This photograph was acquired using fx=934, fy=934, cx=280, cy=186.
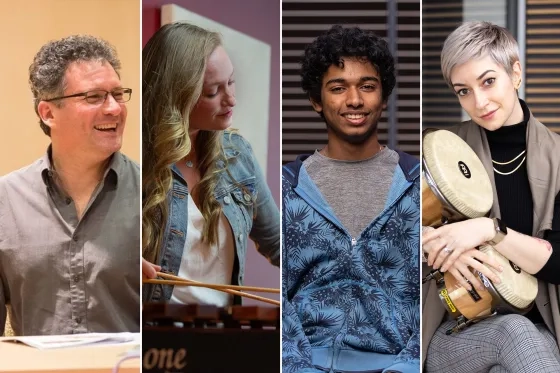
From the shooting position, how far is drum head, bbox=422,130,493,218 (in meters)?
4.37

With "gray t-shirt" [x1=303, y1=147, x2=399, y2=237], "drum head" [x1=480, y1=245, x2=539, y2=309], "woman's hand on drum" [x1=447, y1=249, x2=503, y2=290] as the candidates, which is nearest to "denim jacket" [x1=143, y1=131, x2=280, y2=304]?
"gray t-shirt" [x1=303, y1=147, x2=399, y2=237]

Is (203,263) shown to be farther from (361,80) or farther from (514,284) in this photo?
(514,284)

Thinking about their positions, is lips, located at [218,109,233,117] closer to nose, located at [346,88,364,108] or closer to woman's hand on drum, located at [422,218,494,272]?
nose, located at [346,88,364,108]

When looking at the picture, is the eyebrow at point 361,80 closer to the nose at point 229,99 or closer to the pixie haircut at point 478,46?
the pixie haircut at point 478,46

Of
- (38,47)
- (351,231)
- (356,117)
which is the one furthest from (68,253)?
(356,117)

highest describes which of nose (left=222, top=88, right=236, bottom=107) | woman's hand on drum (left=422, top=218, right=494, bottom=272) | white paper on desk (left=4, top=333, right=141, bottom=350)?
nose (left=222, top=88, right=236, bottom=107)

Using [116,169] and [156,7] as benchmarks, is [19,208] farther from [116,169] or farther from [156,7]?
[156,7]

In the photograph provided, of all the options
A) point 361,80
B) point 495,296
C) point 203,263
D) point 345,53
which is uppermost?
point 345,53

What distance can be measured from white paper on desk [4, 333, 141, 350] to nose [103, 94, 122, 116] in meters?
1.11

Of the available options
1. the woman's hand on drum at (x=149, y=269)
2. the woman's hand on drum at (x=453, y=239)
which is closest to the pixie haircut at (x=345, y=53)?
the woman's hand on drum at (x=453, y=239)

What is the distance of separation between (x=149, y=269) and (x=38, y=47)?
1239mm

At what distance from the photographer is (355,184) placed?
15.3 ft

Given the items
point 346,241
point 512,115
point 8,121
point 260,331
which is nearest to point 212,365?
point 260,331

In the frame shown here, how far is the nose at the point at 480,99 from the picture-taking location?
4.49 metres
